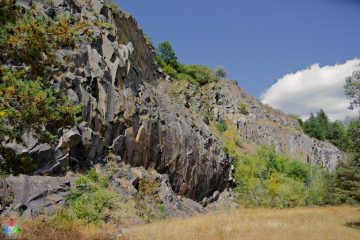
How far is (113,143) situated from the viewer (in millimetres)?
31328

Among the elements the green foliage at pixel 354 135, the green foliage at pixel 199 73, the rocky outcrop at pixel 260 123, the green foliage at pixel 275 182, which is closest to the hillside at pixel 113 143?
the green foliage at pixel 275 182

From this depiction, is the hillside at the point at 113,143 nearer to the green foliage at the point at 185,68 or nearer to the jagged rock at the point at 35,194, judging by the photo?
the jagged rock at the point at 35,194

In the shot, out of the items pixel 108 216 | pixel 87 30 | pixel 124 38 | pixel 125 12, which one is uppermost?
pixel 125 12

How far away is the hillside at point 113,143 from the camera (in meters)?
19.3

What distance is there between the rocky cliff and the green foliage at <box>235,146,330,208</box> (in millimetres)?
4968

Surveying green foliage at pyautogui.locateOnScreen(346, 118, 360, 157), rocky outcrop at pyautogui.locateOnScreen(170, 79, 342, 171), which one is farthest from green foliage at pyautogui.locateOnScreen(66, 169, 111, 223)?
rocky outcrop at pyautogui.locateOnScreen(170, 79, 342, 171)

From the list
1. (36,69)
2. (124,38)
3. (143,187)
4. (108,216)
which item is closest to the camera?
(36,69)

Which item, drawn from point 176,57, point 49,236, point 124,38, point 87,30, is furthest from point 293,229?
point 176,57

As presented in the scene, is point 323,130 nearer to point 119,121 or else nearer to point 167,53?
point 167,53

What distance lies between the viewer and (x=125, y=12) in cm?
4638

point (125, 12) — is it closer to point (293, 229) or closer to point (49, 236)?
point (293, 229)

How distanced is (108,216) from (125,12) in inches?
1182

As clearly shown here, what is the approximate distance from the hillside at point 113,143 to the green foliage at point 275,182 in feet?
12.8

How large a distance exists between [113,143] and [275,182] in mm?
49978
